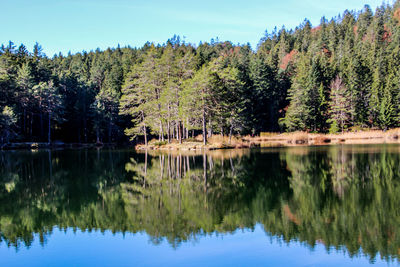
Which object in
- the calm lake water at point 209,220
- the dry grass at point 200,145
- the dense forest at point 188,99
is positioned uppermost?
the dense forest at point 188,99

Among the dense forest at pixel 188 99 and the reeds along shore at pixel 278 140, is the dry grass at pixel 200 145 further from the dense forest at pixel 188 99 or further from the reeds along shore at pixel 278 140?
the dense forest at pixel 188 99

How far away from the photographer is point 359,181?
2014cm

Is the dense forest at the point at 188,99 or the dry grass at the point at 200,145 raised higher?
the dense forest at the point at 188,99

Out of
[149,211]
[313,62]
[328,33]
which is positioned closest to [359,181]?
[149,211]

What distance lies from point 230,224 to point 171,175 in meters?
13.0

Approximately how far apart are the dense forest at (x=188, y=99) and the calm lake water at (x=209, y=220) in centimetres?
3327

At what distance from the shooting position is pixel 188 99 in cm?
5406

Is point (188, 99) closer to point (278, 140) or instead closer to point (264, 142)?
point (264, 142)

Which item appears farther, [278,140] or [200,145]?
[278,140]

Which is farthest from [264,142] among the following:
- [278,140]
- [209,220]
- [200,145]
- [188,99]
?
[209,220]

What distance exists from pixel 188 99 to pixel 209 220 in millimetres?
41109

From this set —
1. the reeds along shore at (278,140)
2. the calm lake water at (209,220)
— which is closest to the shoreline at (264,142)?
the reeds along shore at (278,140)

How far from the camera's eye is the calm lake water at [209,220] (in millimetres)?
10367

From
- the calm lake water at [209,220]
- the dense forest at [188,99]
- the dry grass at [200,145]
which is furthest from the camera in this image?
the dense forest at [188,99]
